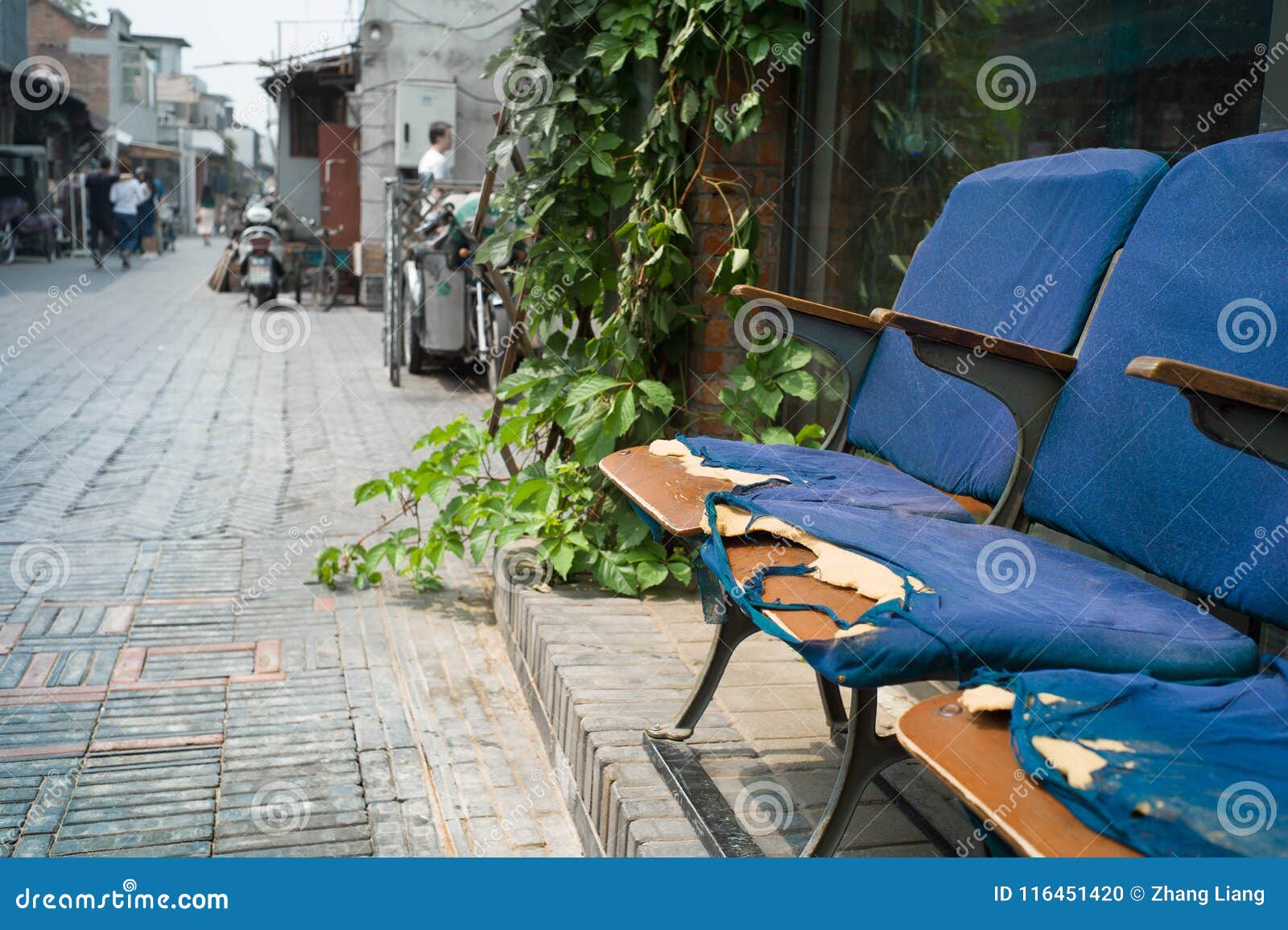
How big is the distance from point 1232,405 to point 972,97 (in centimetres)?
225

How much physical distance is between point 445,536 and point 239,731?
4.30 ft

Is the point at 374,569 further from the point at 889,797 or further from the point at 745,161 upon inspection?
the point at 889,797

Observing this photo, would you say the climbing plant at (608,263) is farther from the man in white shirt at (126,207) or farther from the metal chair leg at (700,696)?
the man in white shirt at (126,207)

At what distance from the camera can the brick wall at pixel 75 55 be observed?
151 ft

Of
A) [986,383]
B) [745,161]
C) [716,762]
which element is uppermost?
[745,161]

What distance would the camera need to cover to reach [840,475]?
8.20 feet

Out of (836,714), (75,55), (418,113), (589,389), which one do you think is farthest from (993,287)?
(75,55)

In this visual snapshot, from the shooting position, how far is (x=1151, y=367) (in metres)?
1.34

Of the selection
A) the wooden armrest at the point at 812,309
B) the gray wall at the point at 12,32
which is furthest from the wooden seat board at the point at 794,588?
the gray wall at the point at 12,32

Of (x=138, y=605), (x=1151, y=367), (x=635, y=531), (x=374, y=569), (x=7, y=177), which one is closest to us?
(x=1151, y=367)

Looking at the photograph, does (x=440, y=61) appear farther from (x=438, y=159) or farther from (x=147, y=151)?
(x=147, y=151)

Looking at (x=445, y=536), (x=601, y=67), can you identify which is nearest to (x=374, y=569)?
(x=445, y=536)

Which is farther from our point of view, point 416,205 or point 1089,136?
point 416,205

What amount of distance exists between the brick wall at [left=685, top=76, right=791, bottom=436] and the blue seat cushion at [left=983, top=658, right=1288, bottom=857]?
2683mm
